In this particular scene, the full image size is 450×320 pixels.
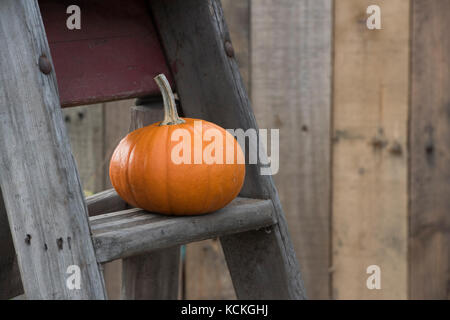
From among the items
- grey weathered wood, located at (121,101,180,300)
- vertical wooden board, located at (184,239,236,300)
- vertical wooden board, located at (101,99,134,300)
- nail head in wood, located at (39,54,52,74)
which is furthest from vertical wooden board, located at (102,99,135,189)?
nail head in wood, located at (39,54,52,74)

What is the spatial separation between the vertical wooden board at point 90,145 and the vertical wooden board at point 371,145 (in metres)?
0.89

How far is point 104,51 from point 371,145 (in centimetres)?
110

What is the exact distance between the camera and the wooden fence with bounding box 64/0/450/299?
1924mm

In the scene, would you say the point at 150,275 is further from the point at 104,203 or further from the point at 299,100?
the point at 299,100

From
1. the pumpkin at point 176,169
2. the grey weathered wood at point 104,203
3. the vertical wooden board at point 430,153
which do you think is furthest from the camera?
the vertical wooden board at point 430,153

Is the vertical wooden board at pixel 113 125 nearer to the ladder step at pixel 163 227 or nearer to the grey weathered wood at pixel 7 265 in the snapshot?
the grey weathered wood at pixel 7 265

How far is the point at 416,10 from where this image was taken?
75.1 inches

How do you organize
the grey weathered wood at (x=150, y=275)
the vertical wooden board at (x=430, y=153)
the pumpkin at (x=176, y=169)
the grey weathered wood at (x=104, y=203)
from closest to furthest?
the pumpkin at (x=176, y=169), the grey weathered wood at (x=104, y=203), the grey weathered wood at (x=150, y=275), the vertical wooden board at (x=430, y=153)

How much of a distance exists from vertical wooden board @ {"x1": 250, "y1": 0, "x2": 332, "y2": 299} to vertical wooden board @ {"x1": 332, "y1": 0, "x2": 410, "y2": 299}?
1.7 inches

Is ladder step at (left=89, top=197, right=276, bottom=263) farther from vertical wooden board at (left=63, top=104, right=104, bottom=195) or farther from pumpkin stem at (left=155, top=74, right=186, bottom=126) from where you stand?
vertical wooden board at (left=63, top=104, right=104, bottom=195)

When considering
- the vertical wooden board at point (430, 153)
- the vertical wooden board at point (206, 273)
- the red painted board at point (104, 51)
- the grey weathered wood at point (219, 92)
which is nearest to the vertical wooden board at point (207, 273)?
the vertical wooden board at point (206, 273)

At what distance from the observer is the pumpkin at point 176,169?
1071mm

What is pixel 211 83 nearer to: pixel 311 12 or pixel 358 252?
pixel 311 12

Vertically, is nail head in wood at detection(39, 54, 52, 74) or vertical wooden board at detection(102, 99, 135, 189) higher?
nail head in wood at detection(39, 54, 52, 74)
